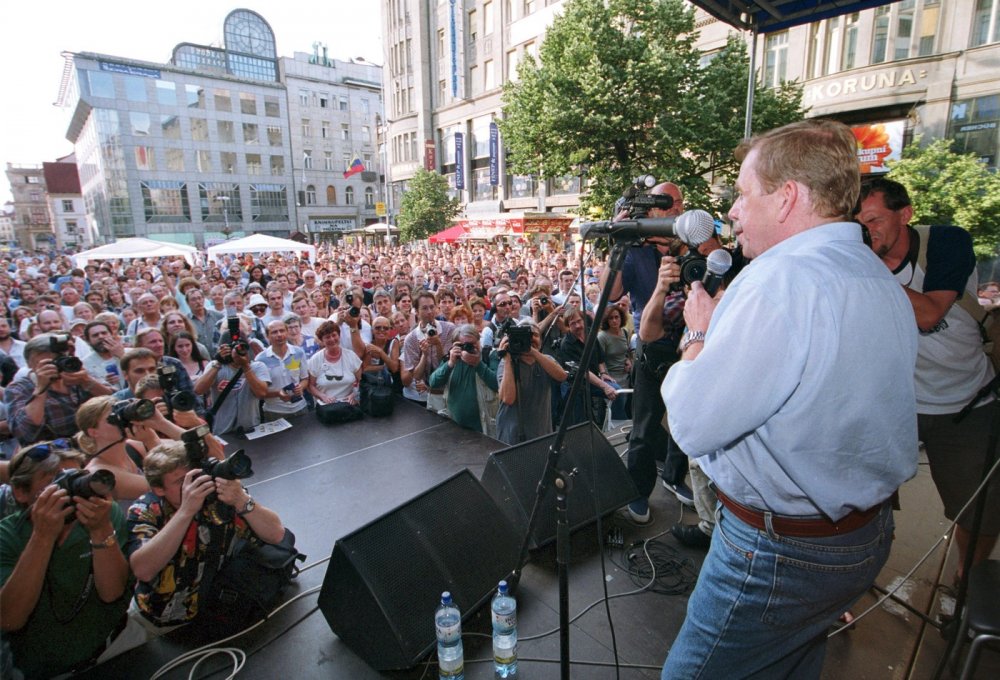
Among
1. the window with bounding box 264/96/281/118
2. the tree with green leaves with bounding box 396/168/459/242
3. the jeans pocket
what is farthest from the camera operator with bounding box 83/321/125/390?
the window with bounding box 264/96/281/118

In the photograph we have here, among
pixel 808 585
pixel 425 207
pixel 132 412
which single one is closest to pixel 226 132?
pixel 425 207

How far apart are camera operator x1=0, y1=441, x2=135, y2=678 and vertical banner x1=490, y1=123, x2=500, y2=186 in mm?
30679

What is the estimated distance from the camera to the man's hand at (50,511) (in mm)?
1862

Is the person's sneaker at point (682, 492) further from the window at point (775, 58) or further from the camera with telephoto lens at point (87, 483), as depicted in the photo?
the window at point (775, 58)

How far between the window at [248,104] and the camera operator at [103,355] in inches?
2180

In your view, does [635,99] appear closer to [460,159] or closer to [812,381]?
[812,381]

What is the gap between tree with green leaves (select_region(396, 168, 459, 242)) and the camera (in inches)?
1265

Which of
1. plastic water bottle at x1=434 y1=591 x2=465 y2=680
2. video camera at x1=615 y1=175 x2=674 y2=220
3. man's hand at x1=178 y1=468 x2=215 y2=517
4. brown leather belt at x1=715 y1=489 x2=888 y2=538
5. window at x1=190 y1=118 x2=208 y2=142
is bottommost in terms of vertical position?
plastic water bottle at x1=434 y1=591 x2=465 y2=680

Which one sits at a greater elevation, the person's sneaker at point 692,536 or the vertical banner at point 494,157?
the vertical banner at point 494,157

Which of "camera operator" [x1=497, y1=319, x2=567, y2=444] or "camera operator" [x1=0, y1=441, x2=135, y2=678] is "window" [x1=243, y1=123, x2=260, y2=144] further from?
"camera operator" [x1=0, y1=441, x2=135, y2=678]

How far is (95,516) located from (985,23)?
21.2 meters

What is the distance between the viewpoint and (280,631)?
91.0 inches

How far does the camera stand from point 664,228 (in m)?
1.57

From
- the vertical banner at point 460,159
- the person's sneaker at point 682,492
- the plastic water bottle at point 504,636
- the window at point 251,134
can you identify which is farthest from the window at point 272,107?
the plastic water bottle at point 504,636
